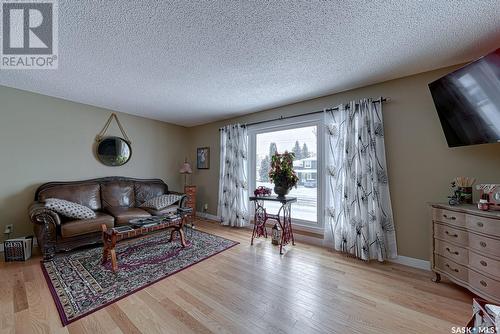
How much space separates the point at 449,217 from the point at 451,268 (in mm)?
485

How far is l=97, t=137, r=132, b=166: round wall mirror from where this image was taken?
3.65m

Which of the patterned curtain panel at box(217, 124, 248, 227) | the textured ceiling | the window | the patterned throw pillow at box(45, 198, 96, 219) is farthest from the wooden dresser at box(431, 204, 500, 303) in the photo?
the patterned throw pillow at box(45, 198, 96, 219)

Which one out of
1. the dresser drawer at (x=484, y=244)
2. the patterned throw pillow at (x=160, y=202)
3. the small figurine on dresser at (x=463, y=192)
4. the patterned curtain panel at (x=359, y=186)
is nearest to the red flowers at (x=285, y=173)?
the patterned curtain panel at (x=359, y=186)

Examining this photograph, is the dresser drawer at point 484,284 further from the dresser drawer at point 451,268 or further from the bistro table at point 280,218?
the bistro table at point 280,218

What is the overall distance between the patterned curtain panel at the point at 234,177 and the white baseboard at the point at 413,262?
8.04 feet

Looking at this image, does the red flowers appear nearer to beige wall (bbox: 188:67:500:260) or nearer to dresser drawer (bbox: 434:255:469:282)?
beige wall (bbox: 188:67:500:260)

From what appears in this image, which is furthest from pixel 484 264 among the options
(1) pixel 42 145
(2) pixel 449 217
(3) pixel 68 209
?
(1) pixel 42 145

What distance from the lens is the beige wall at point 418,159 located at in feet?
6.89

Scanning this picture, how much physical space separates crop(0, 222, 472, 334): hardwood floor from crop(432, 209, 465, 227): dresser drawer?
0.65 m

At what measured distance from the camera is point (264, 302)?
66.8 inches

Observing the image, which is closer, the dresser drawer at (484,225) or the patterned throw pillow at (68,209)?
the dresser drawer at (484,225)

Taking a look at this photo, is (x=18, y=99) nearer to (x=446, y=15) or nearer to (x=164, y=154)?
(x=164, y=154)

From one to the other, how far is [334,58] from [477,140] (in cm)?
154

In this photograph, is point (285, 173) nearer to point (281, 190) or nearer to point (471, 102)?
point (281, 190)
